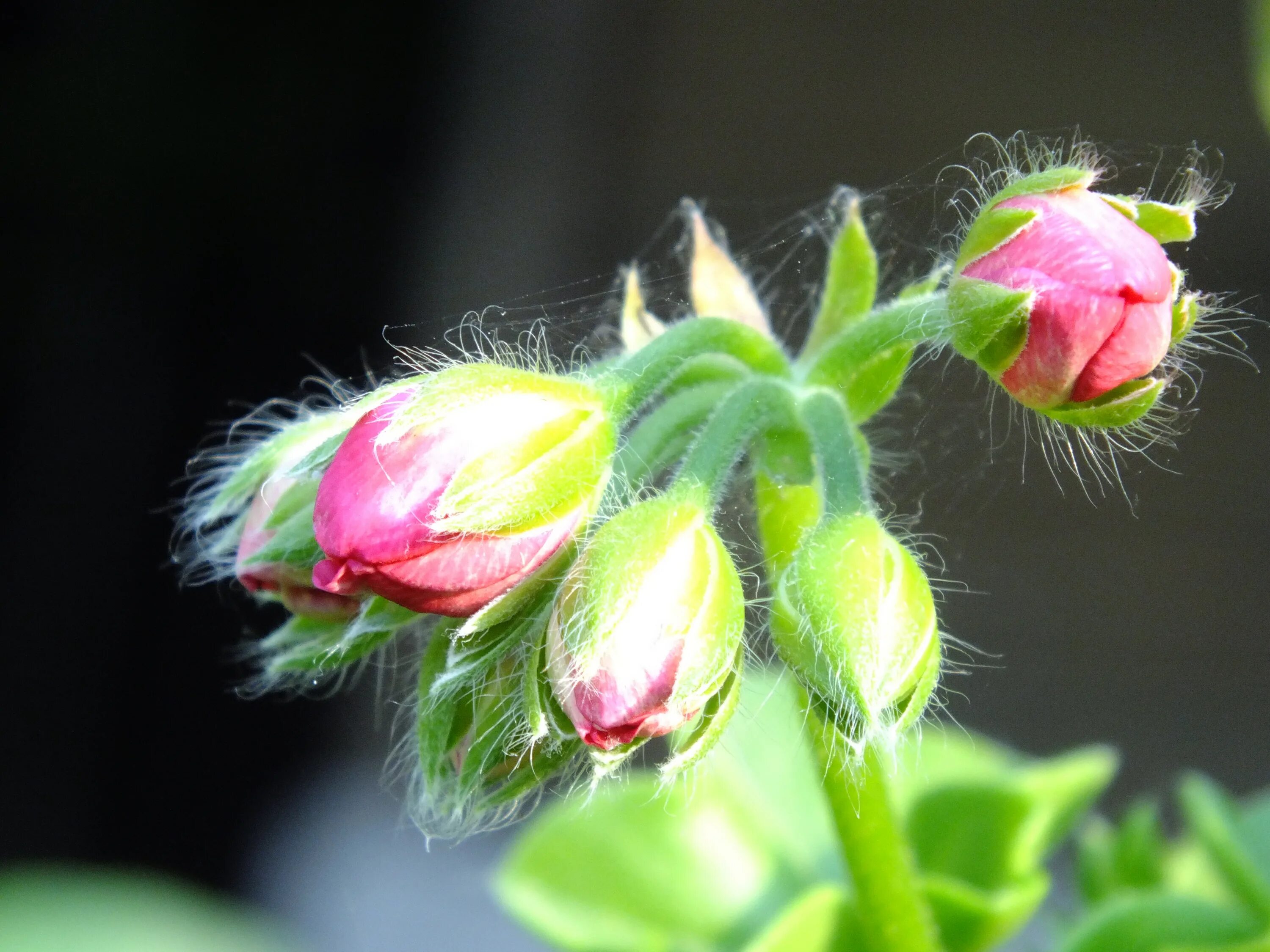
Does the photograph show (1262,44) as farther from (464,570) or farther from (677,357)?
(464,570)

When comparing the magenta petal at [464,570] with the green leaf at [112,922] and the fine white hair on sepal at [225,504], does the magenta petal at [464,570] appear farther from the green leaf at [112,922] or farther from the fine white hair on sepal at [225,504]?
the green leaf at [112,922]

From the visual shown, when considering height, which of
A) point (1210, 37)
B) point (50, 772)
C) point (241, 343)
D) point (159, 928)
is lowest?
point (50, 772)

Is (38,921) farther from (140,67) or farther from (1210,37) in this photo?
(1210,37)

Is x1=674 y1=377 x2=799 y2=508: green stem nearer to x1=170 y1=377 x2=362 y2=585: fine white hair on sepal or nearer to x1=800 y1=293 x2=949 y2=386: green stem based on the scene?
x1=800 y1=293 x2=949 y2=386: green stem

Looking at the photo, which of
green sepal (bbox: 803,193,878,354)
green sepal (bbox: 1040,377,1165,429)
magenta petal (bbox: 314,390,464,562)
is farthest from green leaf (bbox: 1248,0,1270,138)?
magenta petal (bbox: 314,390,464,562)

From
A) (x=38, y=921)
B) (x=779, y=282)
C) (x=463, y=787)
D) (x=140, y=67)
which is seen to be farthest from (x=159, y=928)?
(x=140, y=67)
